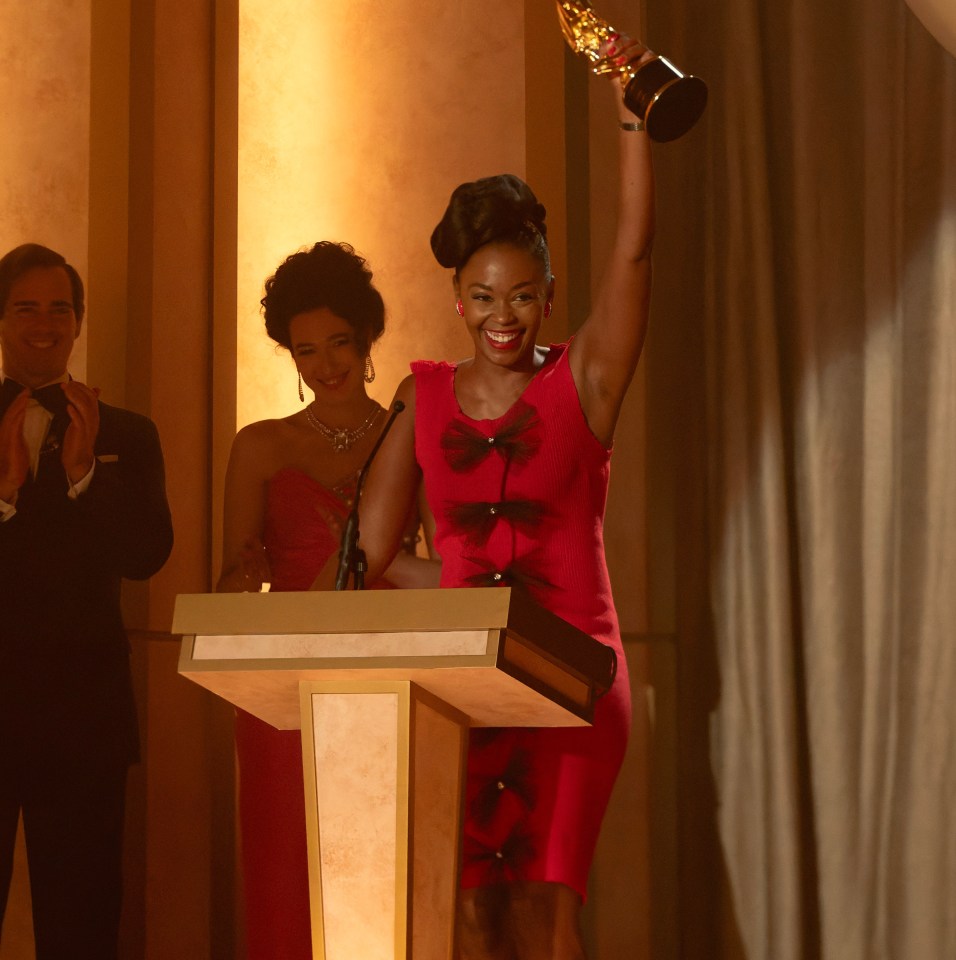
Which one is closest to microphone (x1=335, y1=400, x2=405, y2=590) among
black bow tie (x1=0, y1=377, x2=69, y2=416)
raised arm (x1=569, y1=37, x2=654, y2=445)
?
raised arm (x1=569, y1=37, x2=654, y2=445)

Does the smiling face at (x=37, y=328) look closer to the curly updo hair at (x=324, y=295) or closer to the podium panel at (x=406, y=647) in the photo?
the curly updo hair at (x=324, y=295)

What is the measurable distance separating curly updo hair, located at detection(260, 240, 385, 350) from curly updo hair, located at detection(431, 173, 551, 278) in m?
1.38

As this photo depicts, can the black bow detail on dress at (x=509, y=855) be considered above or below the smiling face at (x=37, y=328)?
below

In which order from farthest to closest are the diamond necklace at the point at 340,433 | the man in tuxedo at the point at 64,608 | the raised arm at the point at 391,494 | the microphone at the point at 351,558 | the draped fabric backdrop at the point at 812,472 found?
the diamond necklace at the point at 340,433, the man in tuxedo at the point at 64,608, the draped fabric backdrop at the point at 812,472, the raised arm at the point at 391,494, the microphone at the point at 351,558

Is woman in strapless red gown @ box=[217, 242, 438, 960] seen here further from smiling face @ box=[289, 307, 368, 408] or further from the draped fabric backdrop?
the draped fabric backdrop

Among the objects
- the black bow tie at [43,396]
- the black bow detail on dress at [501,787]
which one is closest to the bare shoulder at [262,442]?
the black bow tie at [43,396]

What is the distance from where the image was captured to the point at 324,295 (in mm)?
3857

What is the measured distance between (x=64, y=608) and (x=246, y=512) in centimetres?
50

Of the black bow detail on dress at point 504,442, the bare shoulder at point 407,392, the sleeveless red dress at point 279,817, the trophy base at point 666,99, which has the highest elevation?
the trophy base at point 666,99

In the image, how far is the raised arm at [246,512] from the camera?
3561mm

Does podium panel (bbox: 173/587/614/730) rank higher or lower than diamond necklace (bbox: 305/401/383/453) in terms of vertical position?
lower

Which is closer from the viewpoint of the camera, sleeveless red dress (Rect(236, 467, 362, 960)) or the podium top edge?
the podium top edge

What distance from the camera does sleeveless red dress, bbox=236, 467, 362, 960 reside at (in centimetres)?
353

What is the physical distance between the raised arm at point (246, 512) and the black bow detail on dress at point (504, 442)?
50.6 inches
